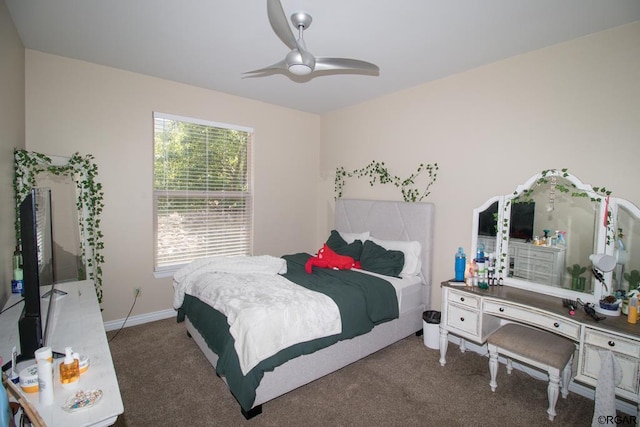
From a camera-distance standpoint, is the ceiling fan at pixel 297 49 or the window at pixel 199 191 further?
the window at pixel 199 191

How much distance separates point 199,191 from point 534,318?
3804mm

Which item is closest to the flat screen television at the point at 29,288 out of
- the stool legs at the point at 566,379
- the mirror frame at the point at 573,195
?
the mirror frame at the point at 573,195

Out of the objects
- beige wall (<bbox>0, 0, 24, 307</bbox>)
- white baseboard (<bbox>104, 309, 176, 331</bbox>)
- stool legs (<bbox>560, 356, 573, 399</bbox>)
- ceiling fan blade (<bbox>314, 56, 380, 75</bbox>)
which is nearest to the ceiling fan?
ceiling fan blade (<bbox>314, 56, 380, 75</bbox>)

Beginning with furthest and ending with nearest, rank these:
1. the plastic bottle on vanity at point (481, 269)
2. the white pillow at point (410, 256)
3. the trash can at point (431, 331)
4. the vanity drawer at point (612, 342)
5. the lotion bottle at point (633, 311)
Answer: the white pillow at point (410, 256)
the trash can at point (431, 331)
the plastic bottle on vanity at point (481, 269)
the lotion bottle at point (633, 311)
the vanity drawer at point (612, 342)

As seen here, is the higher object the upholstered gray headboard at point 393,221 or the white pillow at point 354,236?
the upholstered gray headboard at point 393,221

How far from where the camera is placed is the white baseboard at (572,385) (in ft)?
7.66

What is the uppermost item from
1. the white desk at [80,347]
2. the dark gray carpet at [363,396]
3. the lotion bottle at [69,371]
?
the lotion bottle at [69,371]

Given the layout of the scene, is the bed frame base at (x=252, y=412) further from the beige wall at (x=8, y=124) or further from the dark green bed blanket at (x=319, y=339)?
the beige wall at (x=8, y=124)

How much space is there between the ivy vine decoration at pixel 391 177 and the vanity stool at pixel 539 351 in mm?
1685

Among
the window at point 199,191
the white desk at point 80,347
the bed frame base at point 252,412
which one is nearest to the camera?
the white desk at point 80,347

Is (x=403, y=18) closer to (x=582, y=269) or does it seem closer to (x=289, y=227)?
(x=582, y=269)

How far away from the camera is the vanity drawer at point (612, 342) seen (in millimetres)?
1953

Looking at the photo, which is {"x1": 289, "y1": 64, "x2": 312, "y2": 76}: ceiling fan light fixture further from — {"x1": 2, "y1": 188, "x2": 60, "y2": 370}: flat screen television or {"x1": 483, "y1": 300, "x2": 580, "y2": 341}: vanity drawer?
{"x1": 483, "y1": 300, "x2": 580, "y2": 341}: vanity drawer

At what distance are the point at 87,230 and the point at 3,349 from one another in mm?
1976
